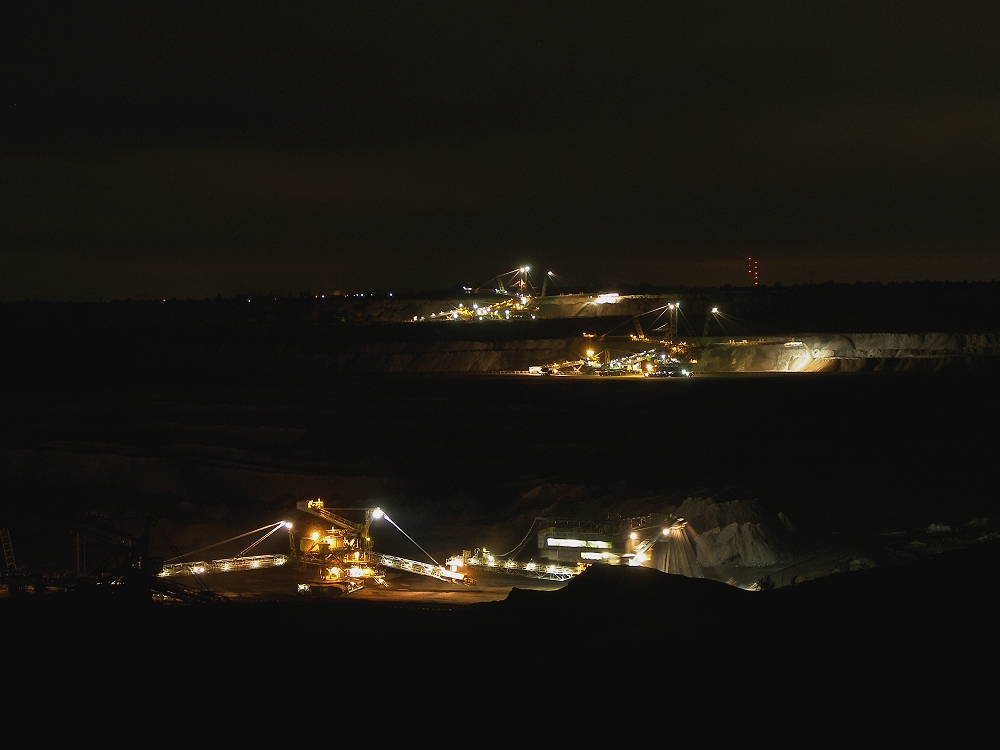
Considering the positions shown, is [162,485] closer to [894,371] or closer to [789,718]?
[789,718]

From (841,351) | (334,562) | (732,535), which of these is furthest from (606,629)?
(841,351)

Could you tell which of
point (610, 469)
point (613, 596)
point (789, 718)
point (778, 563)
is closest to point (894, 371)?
point (610, 469)

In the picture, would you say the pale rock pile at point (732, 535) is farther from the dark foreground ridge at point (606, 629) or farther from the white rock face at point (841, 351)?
the white rock face at point (841, 351)

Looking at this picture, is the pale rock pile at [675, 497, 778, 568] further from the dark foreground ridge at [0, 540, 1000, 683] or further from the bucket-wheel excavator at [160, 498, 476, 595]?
the dark foreground ridge at [0, 540, 1000, 683]

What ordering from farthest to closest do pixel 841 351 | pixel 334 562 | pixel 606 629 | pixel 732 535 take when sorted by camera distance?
pixel 841 351 → pixel 334 562 → pixel 732 535 → pixel 606 629

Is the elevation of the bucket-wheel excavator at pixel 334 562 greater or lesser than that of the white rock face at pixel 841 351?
lesser

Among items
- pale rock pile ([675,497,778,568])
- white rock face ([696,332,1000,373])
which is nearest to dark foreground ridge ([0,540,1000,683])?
pale rock pile ([675,497,778,568])

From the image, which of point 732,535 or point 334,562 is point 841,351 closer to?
point 732,535

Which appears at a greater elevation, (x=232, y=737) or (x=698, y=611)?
(x=698, y=611)

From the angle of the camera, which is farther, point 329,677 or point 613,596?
point 613,596

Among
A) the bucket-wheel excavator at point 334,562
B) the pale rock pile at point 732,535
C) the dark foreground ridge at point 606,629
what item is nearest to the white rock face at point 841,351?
the pale rock pile at point 732,535

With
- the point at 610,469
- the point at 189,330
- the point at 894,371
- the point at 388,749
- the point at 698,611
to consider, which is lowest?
the point at 388,749
